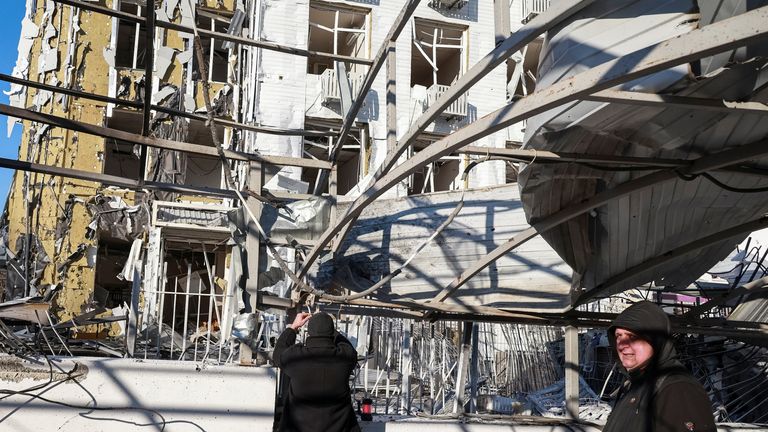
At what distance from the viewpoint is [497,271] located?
7434mm

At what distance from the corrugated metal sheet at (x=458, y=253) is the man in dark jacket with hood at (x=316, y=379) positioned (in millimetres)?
1641

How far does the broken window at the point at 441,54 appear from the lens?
2127cm

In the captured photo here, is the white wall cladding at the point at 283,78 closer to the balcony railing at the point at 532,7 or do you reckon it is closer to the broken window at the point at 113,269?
the balcony railing at the point at 532,7

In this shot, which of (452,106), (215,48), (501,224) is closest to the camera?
(501,224)


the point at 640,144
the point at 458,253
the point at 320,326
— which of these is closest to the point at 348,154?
the point at 458,253

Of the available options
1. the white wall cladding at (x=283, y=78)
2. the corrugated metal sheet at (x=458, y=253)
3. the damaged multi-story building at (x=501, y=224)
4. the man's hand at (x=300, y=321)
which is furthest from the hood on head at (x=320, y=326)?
the white wall cladding at (x=283, y=78)

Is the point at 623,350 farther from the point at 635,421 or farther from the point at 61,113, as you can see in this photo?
the point at 61,113

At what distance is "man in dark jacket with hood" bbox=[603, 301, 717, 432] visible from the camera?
347 centimetres

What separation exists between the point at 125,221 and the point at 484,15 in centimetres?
1234

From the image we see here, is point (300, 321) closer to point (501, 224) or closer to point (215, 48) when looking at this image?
point (501, 224)

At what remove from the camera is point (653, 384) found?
3.62m

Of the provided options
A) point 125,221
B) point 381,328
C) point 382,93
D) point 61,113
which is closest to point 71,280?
point 125,221

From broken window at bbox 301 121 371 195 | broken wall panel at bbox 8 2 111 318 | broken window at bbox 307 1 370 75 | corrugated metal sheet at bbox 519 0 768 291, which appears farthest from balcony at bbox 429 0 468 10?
corrugated metal sheet at bbox 519 0 768 291

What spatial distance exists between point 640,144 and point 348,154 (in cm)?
1958
